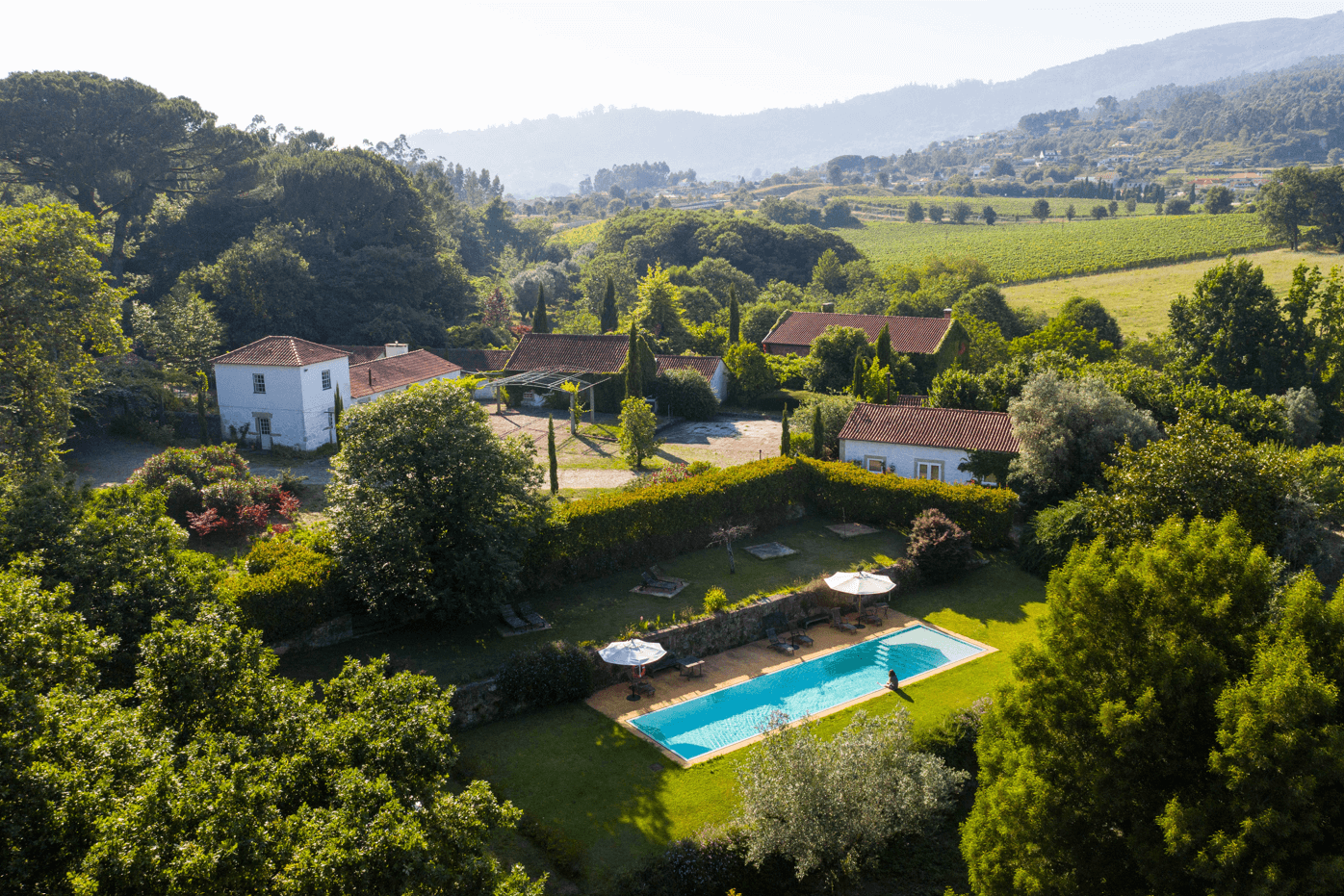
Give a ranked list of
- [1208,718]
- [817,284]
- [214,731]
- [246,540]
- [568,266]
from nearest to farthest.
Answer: [214,731] → [1208,718] → [246,540] → [817,284] → [568,266]

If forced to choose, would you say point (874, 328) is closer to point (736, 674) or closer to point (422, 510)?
point (736, 674)

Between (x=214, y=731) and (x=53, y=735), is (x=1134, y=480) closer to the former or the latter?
(x=214, y=731)

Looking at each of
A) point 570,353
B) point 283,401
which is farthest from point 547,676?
point 570,353

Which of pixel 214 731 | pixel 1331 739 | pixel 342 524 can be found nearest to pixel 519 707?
pixel 342 524

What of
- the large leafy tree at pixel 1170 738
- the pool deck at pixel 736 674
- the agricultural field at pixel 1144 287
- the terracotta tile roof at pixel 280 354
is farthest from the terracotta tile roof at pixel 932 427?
the agricultural field at pixel 1144 287

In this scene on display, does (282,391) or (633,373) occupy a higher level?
(282,391)
